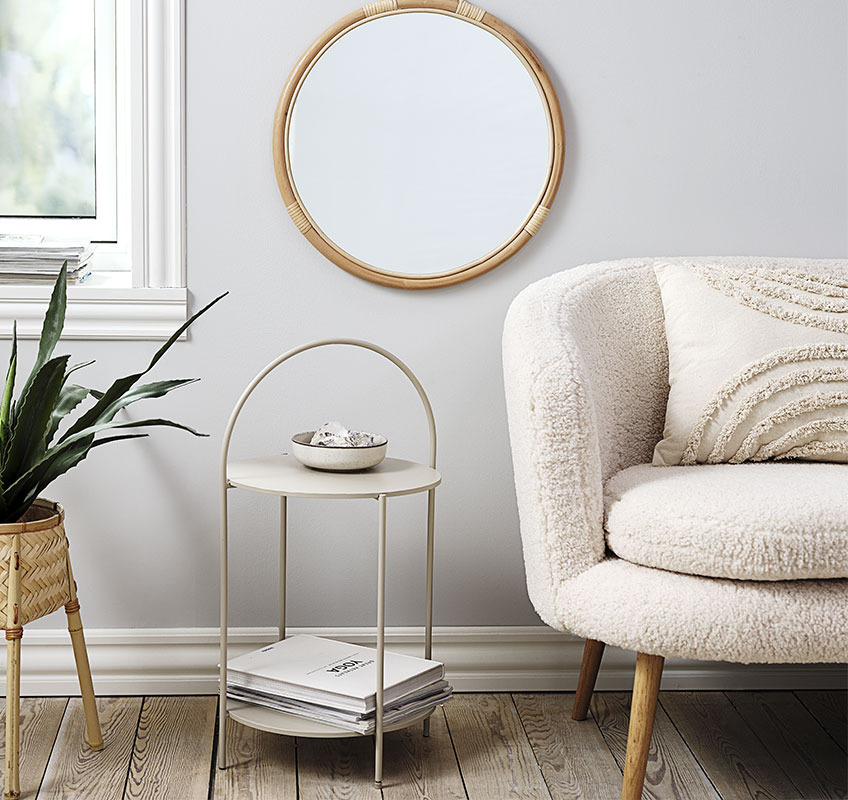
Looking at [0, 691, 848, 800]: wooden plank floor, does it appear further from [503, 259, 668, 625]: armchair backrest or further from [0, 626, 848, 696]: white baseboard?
[503, 259, 668, 625]: armchair backrest

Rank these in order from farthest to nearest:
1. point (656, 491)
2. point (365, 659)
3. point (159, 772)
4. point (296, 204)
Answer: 1. point (296, 204)
2. point (365, 659)
3. point (159, 772)
4. point (656, 491)

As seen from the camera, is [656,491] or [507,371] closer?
[656,491]

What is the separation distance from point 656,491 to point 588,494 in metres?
0.10

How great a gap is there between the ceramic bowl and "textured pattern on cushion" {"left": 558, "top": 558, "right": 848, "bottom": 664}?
0.45 metres

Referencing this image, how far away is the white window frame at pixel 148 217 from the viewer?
181cm

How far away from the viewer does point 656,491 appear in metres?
1.44

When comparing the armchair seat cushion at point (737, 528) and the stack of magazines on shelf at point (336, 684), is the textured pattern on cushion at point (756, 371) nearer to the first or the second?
the armchair seat cushion at point (737, 528)

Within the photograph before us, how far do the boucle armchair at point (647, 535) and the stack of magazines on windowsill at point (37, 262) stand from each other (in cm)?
83

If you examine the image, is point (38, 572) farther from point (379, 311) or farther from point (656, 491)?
point (656, 491)

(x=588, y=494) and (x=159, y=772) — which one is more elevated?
(x=588, y=494)

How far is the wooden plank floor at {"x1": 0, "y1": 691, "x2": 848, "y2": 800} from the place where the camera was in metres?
1.56

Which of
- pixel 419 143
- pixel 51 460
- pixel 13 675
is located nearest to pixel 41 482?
pixel 51 460

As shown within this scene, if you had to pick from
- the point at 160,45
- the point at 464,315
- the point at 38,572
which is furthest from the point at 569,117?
the point at 38,572

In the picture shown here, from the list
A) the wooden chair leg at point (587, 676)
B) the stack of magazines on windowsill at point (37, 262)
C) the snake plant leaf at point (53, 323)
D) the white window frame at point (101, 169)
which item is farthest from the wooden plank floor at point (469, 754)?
the white window frame at point (101, 169)
